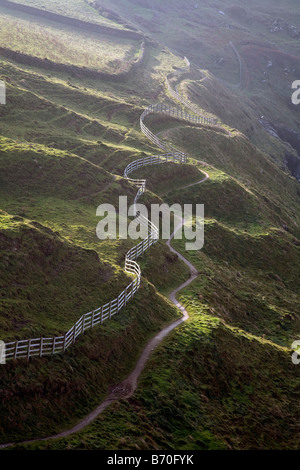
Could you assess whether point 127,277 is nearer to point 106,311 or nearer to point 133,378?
point 106,311

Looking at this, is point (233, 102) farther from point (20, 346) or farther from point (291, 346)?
point (20, 346)

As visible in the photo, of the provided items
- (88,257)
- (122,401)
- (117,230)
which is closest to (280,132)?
(117,230)

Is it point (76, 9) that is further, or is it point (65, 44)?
point (76, 9)

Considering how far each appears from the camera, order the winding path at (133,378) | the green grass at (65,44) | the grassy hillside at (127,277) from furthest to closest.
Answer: the green grass at (65,44)
the grassy hillside at (127,277)
the winding path at (133,378)

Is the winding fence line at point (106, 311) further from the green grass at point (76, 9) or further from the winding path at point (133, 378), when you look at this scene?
the green grass at point (76, 9)

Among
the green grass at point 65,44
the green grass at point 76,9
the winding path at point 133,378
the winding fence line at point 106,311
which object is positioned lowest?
the winding path at point 133,378

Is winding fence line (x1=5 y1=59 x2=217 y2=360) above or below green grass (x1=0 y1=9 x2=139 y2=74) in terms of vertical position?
below

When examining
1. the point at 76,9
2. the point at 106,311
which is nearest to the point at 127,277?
the point at 106,311

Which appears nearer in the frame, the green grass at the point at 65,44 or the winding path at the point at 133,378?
the winding path at the point at 133,378

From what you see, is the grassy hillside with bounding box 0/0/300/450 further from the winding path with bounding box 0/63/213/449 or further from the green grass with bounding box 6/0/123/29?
the green grass with bounding box 6/0/123/29

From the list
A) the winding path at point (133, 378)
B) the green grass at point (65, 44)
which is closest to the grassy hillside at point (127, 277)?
the winding path at point (133, 378)

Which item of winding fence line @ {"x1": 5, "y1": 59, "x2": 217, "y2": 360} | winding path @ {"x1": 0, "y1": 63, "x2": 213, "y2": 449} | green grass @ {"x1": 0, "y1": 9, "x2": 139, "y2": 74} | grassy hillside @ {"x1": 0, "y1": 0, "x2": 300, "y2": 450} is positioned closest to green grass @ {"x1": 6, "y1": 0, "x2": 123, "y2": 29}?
green grass @ {"x1": 0, "y1": 9, "x2": 139, "y2": 74}
